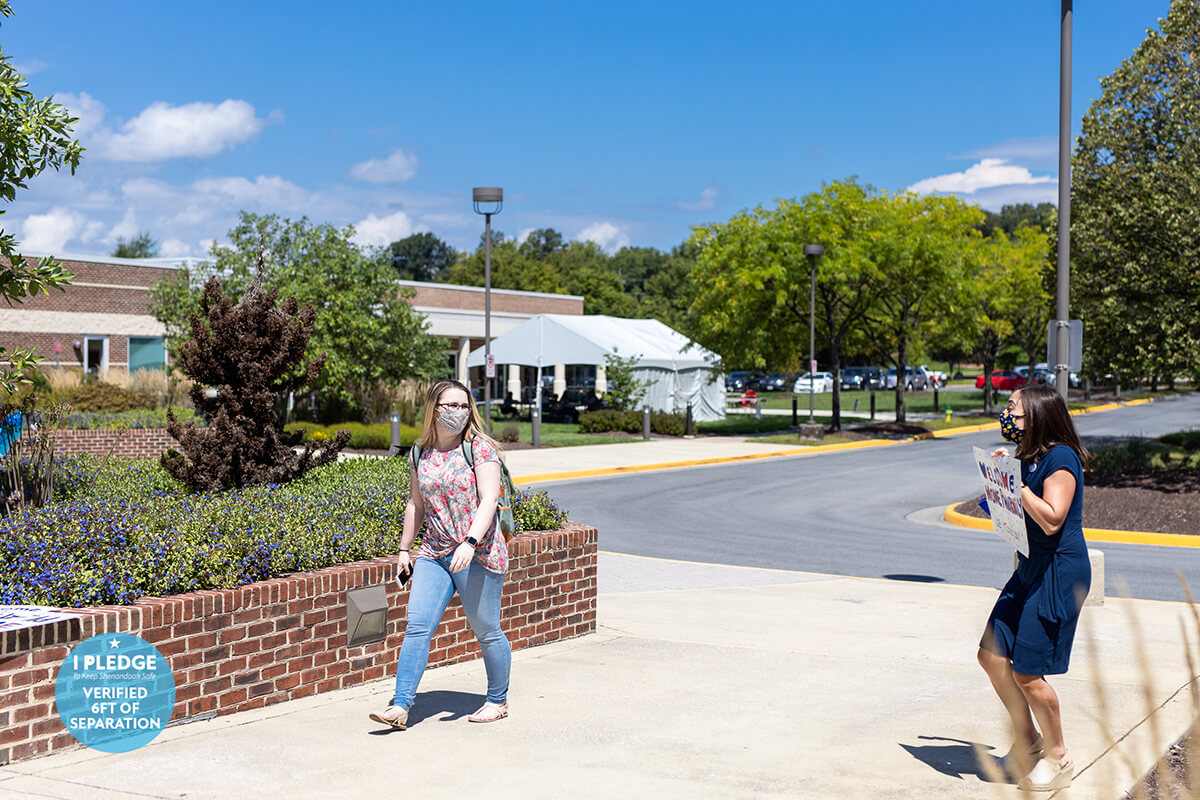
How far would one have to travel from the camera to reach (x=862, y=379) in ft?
246

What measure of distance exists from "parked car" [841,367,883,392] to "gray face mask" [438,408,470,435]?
69.7m

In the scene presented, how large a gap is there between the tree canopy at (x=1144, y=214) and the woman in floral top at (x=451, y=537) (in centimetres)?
1526

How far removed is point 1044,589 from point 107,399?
26774mm

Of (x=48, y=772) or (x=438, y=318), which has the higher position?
(x=438, y=318)

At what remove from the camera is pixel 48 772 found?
486 centimetres

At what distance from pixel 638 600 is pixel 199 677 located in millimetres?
4968

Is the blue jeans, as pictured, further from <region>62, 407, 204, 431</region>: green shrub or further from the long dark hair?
<region>62, 407, 204, 431</region>: green shrub

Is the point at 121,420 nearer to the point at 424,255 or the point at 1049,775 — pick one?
the point at 1049,775

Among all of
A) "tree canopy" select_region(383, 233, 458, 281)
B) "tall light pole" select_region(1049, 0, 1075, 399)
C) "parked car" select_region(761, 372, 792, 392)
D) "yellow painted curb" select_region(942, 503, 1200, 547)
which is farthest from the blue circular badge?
"tree canopy" select_region(383, 233, 458, 281)

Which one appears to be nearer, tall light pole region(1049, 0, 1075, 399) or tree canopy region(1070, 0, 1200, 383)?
tall light pole region(1049, 0, 1075, 399)

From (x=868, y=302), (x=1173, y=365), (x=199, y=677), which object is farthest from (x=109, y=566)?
(x=868, y=302)

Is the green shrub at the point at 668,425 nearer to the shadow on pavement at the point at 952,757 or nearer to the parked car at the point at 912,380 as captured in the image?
the shadow on pavement at the point at 952,757

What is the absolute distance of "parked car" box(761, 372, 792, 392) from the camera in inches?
2931

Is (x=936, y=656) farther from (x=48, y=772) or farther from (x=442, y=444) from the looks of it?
(x=48, y=772)
